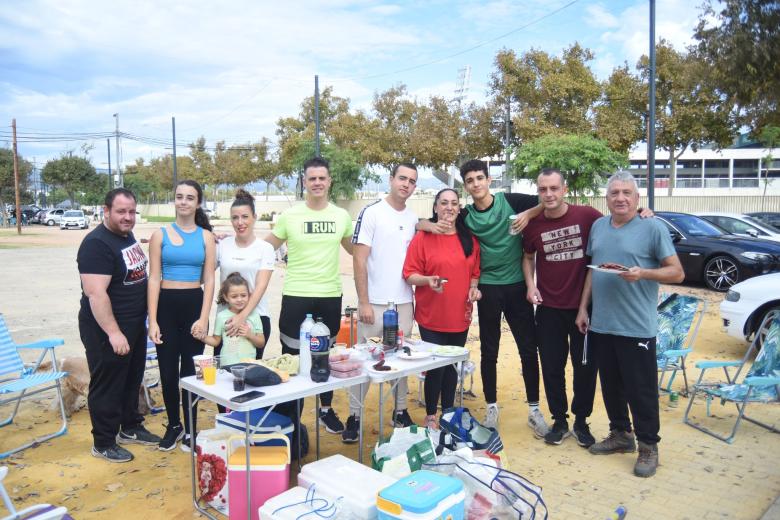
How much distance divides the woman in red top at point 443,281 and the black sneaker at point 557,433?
83 centimetres

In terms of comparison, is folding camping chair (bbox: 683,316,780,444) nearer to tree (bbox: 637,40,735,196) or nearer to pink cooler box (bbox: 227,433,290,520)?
pink cooler box (bbox: 227,433,290,520)

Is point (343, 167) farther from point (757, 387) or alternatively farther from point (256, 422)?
point (256, 422)

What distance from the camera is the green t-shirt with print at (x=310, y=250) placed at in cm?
465

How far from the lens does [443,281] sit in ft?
14.9

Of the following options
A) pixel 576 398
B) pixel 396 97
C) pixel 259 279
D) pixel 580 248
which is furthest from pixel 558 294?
pixel 396 97

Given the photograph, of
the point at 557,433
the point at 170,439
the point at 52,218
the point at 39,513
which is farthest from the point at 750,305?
the point at 52,218

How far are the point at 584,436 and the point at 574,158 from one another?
2045 centimetres

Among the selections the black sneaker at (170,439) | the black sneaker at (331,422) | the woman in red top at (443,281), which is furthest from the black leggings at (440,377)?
the black sneaker at (170,439)

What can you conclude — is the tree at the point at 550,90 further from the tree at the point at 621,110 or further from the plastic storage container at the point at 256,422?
the plastic storage container at the point at 256,422

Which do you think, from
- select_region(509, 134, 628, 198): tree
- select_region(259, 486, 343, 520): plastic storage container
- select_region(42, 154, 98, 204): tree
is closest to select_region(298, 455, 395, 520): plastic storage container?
select_region(259, 486, 343, 520): plastic storage container

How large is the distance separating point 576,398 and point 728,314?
3.62 metres

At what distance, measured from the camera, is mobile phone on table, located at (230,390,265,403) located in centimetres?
328

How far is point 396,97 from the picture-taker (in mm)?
35594

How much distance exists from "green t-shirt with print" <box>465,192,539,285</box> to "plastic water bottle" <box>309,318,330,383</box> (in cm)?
164
